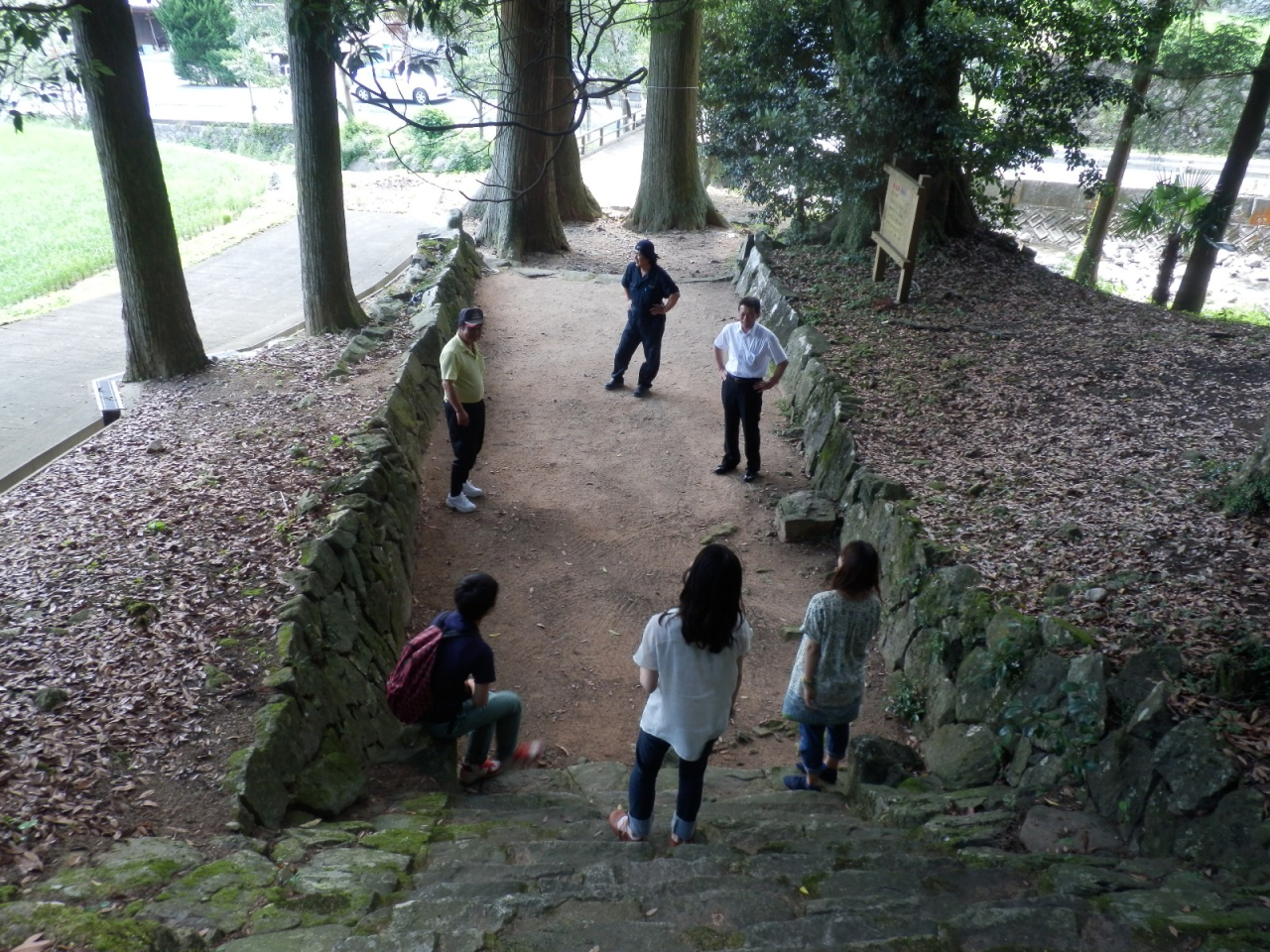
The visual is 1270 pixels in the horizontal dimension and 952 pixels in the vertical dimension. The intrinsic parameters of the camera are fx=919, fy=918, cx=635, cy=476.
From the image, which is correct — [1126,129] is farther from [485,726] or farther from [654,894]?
[654,894]

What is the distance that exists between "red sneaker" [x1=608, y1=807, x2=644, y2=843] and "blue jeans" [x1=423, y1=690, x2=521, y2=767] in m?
0.83

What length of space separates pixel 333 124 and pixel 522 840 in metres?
9.06

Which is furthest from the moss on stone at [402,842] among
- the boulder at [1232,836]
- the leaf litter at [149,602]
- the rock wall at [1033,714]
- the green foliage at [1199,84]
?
the green foliage at [1199,84]

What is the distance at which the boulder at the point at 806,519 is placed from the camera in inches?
324

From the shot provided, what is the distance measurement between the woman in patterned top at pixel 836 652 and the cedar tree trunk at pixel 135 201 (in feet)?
25.5

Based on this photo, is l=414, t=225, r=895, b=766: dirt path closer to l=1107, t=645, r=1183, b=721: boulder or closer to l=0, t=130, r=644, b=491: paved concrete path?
l=1107, t=645, r=1183, b=721: boulder

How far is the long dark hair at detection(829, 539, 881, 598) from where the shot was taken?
445cm

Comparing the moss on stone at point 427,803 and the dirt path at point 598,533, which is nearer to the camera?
the moss on stone at point 427,803

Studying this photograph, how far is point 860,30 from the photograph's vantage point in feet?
42.7

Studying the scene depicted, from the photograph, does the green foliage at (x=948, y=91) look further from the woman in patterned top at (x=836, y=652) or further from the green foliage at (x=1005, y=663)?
the woman in patterned top at (x=836, y=652)

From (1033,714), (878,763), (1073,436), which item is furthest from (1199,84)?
(878,763)

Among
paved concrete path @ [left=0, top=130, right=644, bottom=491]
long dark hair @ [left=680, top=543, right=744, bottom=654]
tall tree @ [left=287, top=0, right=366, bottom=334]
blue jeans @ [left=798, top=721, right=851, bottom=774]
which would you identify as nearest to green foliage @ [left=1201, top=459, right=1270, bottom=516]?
blue jeans @ [left=798, top=721, right=851, bottom=774]

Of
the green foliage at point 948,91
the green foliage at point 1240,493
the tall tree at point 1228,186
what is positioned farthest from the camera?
the tall tree at point 1228,186

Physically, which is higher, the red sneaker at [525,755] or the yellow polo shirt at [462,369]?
the yellow polo shirt at [462,369]
